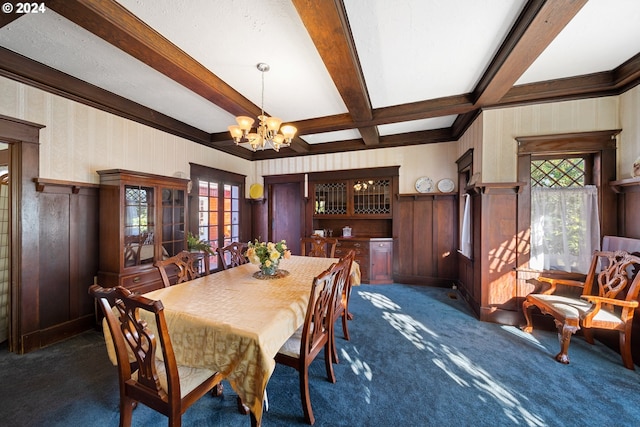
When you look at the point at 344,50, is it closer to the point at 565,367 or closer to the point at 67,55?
the point at 67,55

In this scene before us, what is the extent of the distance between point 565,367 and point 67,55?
5218 mm

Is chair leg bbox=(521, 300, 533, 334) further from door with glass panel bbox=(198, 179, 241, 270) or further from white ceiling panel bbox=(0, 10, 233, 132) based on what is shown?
white ceiling panel bbox=(0, 10, 233, 132)

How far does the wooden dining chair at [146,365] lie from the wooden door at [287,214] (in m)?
4.30

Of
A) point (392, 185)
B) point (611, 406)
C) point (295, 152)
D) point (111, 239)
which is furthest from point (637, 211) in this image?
point (111, 239)

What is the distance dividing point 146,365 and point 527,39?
10.6 feet

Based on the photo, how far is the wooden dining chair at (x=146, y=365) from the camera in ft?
3.57

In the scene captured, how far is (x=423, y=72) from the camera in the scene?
7.97ft

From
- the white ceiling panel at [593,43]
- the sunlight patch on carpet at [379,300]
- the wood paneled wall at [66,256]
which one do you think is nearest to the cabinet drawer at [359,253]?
the sunlight patch on carpet at [379,300]

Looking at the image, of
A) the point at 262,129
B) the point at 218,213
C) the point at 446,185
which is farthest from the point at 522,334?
the point at 218,213

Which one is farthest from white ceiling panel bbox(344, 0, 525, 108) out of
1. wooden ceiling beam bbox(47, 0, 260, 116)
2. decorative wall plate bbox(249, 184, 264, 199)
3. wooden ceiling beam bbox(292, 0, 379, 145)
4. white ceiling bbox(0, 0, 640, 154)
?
decorative wall plate bbox(249, 184, 264, 199)

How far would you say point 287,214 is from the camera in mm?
5723

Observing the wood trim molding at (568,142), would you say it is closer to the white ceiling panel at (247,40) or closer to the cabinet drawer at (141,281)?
the white ceiling panel at (247,40)

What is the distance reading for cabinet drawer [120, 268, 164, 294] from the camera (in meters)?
2.69

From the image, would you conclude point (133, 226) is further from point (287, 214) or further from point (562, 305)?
point (562, 305)
